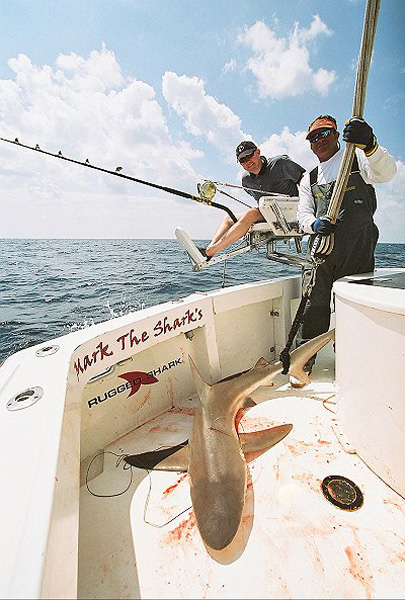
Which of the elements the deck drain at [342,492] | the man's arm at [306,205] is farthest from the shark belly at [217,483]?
the man's arm at [306,205]

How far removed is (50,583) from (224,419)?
1758 mm

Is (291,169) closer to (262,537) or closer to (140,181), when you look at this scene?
(140,181)

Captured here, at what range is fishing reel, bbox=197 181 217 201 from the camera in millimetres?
4508

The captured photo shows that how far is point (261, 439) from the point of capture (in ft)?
7.84

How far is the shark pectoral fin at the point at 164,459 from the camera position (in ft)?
7.09

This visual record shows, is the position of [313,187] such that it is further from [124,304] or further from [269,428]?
[124,304]

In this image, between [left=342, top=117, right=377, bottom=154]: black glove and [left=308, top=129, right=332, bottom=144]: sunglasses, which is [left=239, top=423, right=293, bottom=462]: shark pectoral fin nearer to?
[left=342, top=117, right=377, bottom=154]: black glove

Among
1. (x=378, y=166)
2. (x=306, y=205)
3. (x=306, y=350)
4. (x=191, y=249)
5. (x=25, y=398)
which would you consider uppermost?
(x=378, y=166)

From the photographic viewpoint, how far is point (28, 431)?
1.18 m

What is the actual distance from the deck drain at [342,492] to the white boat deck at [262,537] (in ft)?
0.12

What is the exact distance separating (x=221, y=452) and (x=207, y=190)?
146 inches

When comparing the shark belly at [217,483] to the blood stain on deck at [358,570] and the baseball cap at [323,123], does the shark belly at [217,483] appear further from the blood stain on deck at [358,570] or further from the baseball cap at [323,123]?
the baseball cap at [323,123]

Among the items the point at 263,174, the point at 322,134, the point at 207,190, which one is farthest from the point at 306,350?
the point at 263,174

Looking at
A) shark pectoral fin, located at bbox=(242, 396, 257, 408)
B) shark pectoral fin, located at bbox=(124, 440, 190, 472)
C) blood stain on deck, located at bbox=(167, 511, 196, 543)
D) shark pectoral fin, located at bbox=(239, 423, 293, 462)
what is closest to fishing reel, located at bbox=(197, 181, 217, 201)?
shark pectoral fin, located at bbox=(242, 396, 257, 408)
